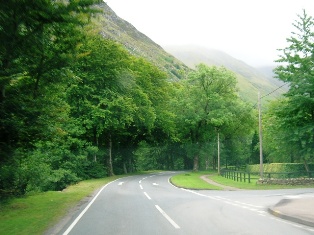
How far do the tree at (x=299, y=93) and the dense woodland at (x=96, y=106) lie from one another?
8cm

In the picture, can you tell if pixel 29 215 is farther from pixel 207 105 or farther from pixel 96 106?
pixel 207 105

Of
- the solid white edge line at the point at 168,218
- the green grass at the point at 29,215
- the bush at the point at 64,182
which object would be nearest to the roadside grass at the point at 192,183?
the bush at the point at 64,182

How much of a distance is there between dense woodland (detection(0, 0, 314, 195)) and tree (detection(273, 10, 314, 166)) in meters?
0.08

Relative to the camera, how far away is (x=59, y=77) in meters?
12.1

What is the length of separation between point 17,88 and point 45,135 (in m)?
2.30

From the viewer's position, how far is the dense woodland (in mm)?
9633

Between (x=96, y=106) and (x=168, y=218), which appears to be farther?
(x=96, y=106)

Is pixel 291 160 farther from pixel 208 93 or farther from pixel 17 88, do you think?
pixel 17 88

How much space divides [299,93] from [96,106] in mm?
19770

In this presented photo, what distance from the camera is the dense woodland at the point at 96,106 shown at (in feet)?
31.6

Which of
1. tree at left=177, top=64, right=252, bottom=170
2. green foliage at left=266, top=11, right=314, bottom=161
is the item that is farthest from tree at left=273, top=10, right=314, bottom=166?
tree at left=177, top=64, right=252, bottom=170

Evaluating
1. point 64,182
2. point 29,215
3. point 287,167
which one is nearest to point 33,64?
point 29,215

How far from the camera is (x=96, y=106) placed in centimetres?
3622

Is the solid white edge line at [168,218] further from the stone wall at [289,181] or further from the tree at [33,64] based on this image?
the stone wall at [289,181]
